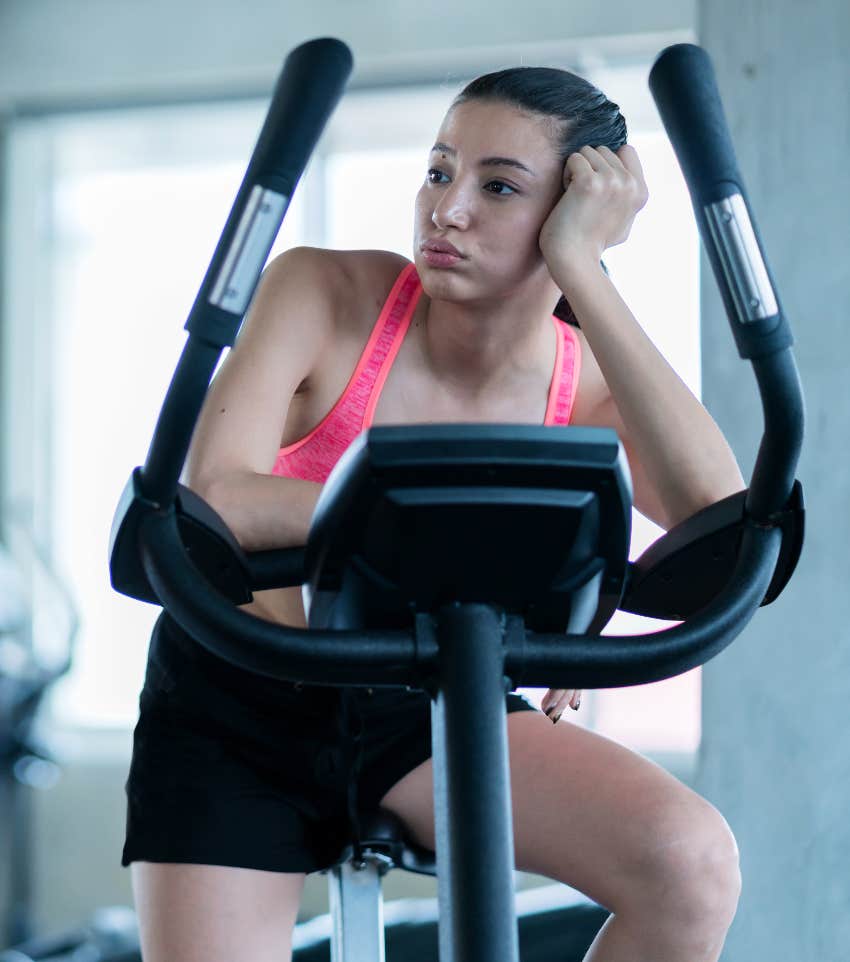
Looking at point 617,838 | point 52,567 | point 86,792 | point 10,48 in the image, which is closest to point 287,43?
point 10,48

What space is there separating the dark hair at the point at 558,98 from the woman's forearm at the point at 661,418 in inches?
12.1

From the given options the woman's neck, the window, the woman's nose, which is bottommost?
the woman's neck

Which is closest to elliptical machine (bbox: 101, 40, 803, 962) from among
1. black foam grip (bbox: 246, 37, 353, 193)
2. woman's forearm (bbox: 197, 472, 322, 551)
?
black foam grip (bbox: 246, 37, 353, 193)

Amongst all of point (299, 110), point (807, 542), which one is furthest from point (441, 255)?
point (807, 542)

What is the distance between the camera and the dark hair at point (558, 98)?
1.38 m

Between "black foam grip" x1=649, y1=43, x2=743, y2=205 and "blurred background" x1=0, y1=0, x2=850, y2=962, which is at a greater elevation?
"blurred background" x1=0, y1=0, x2=850, y2=962

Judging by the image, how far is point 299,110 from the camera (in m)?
0.75

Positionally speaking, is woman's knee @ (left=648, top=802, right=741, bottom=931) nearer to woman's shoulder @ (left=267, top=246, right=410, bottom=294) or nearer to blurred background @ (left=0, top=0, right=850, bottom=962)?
woman's shoulder @ (left=267, top=246, right=410, bottom=294)

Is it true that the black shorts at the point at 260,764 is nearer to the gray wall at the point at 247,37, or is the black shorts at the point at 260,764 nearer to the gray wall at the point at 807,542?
the gray wall at the point at 807,542

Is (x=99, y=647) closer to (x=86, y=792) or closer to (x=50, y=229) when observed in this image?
(x=86, y=792)

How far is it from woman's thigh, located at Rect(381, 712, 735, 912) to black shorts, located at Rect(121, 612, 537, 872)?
0.17 ft

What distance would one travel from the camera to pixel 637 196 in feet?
4.09

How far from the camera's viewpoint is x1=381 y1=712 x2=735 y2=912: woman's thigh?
1124mm

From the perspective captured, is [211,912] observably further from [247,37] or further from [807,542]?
[247,37]
